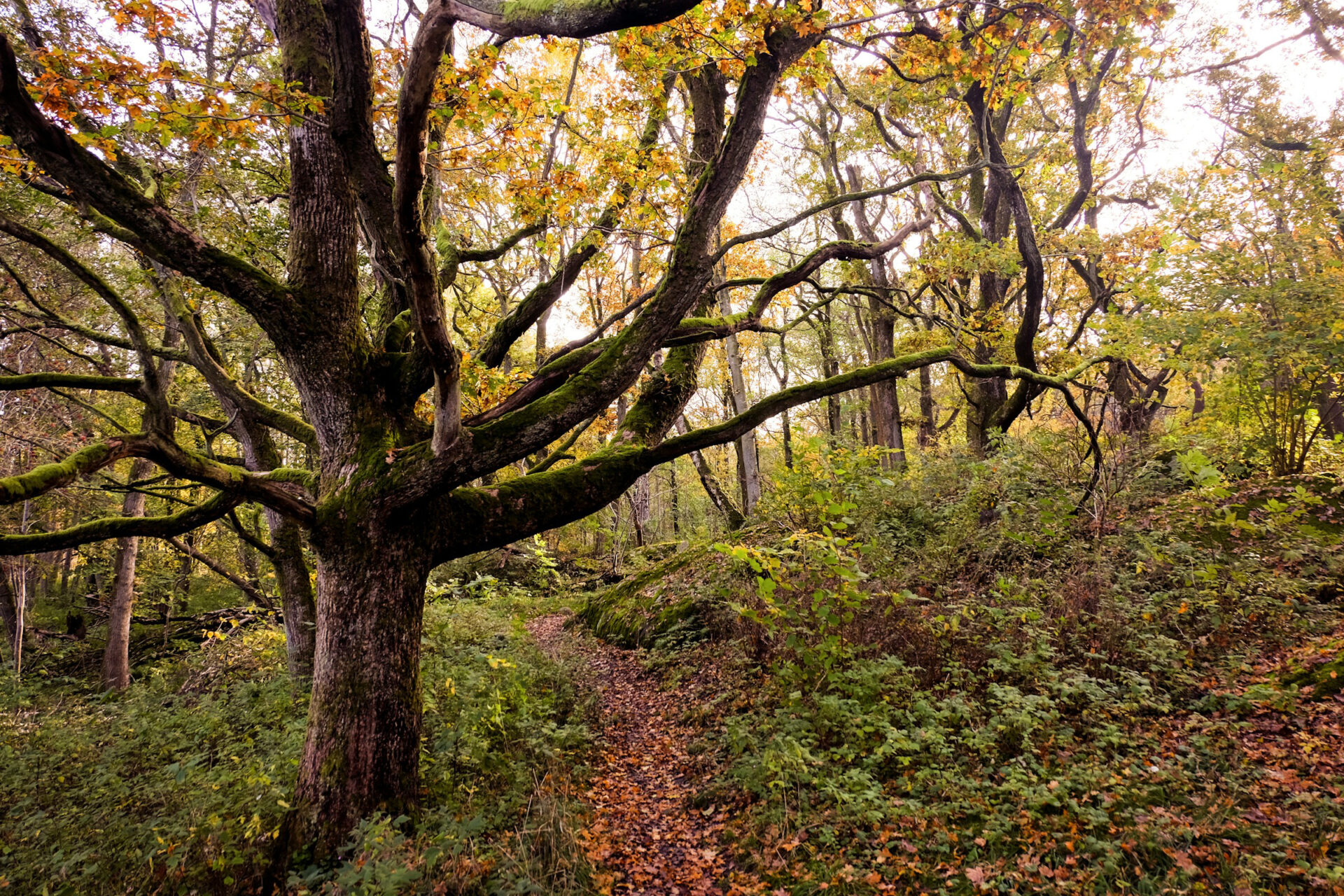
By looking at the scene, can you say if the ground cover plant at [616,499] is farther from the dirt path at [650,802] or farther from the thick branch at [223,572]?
the thick branch at [223,572]

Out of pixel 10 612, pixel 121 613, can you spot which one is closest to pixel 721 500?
pixel 121 613

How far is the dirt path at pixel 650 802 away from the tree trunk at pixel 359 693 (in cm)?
156

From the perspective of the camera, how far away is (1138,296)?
9234 millimetres

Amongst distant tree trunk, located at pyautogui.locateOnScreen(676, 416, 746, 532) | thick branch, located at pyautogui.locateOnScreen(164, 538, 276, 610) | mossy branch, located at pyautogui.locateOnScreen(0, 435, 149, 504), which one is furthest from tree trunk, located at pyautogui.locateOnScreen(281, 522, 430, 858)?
distant tree trunk, located at pyautogui.locateOnScreen(676, 416, 746, 532)

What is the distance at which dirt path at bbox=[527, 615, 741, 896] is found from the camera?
3.83 metres

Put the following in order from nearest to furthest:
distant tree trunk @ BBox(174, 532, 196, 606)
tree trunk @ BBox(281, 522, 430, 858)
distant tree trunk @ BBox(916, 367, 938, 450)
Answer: tree trunk @ BBox(281, 522, 430, 858)
distant tree trunk @ BBox(174, 532, 196, 606)
distant tree trunk @ BBox(916, 367, 938, 450)

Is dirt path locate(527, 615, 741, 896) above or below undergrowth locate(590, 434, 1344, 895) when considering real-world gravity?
below

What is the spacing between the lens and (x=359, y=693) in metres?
4.07

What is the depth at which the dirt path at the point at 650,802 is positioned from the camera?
12.6 ft

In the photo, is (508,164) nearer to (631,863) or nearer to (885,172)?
(631,863)

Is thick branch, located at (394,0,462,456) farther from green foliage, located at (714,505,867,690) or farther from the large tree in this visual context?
green foliage, located at (714,505,867,690)

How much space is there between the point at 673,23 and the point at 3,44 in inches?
161

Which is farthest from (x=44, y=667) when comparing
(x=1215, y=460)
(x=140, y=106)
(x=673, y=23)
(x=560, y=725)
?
(x=1215, y=460)

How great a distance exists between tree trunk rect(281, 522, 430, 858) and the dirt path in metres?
1.56
